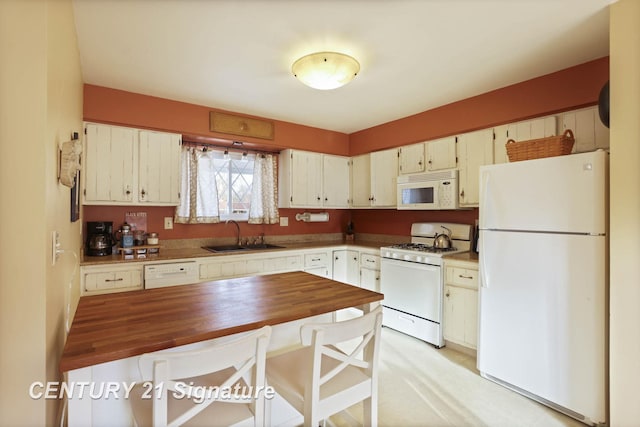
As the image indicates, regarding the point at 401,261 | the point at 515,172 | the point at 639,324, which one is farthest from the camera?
the point at 401,261

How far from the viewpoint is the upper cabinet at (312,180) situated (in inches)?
160

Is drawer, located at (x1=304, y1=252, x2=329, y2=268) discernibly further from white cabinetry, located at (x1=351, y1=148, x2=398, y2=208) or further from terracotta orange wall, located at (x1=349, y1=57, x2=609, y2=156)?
terracotta orange wall, located at (x1=349, y1=57, x2=609, y2=156)

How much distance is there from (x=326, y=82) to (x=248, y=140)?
1.66 m

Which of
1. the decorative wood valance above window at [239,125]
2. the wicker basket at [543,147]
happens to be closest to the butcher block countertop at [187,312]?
the wicker basket at [543,147]

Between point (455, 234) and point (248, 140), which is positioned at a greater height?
point (248, 140)

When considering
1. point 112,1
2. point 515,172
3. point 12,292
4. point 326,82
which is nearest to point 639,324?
point 515,172

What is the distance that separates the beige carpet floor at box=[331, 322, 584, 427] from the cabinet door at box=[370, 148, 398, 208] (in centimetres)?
188

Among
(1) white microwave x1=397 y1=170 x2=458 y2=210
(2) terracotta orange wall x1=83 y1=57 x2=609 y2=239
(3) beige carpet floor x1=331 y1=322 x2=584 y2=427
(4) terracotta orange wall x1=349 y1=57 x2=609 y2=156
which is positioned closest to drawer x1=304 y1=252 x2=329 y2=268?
(2) terracotta orange wall x1=83 y1=57 x2=609 y2=239

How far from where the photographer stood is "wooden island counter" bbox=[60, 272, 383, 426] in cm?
104

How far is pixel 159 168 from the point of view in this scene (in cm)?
317

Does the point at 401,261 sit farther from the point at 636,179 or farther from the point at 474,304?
the point at 636,179

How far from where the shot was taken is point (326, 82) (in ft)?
7.58

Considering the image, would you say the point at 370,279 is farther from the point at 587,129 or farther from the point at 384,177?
the point at 587,129

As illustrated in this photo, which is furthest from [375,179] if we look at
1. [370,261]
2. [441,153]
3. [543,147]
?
[543,147]
